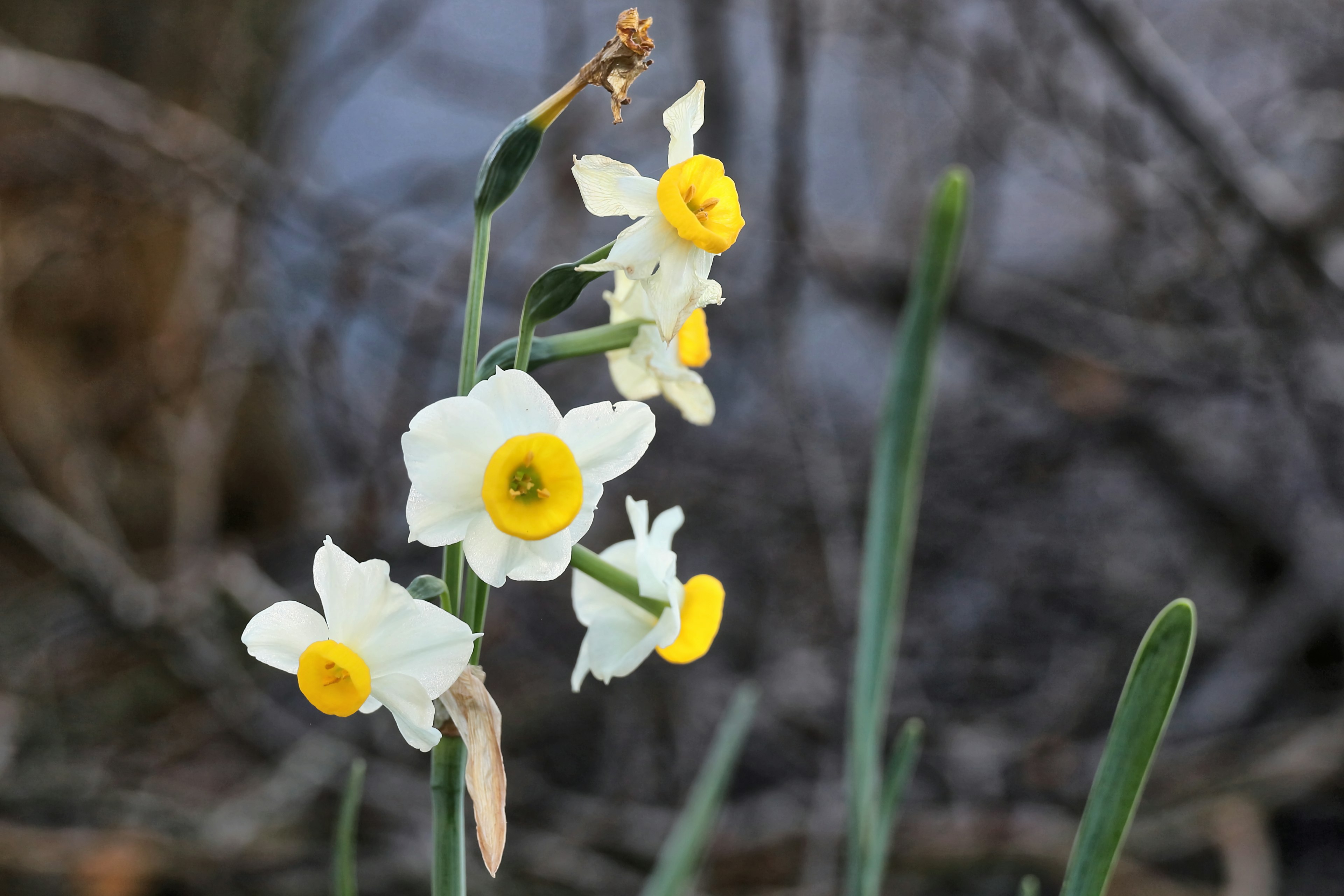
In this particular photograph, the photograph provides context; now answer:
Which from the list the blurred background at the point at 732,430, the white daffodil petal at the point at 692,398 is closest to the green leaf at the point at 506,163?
the white daffodil petal at the point at 692,398

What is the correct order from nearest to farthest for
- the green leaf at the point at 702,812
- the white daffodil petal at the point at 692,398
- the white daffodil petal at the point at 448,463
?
1. the white daffodil petal at the point at 448,463
2. the white daffodil petal at the point at 692,398
3. the green leaf at the point at 702,812

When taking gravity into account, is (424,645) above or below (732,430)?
below

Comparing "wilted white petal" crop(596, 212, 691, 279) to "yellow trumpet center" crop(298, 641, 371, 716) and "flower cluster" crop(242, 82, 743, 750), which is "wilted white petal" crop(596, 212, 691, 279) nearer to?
"flower cluster" crop(242, 82, 743, 750)

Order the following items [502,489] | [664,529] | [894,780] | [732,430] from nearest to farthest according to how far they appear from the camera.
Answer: [502,489] < [664,529] < [894,780] < [732,430]

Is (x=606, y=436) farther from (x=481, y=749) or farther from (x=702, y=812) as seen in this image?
(x=702, y=812)

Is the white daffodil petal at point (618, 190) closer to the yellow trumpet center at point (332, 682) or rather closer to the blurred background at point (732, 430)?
the yellow trumpet center at point (332, 682)

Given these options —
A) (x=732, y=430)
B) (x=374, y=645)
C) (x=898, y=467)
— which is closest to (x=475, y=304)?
(x=374, y=645)

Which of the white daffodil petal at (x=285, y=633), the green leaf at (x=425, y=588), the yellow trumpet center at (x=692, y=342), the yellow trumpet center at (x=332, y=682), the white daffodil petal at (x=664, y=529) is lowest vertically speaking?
the yellow trumpet center at (x=332, y=682)
